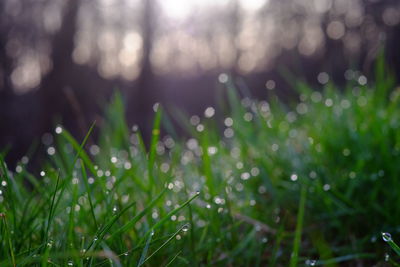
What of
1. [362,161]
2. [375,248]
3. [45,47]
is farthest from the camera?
[45,47]

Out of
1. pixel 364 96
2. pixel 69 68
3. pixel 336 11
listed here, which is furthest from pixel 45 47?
pixel 364 96

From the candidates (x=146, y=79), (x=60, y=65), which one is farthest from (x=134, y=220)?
(x=146, y=79)

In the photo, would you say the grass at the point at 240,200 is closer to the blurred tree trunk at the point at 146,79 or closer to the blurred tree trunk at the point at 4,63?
the blurred tree trunk at the point at 4,63

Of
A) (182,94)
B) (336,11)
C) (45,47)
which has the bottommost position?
(182,94)

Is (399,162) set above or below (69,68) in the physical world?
above

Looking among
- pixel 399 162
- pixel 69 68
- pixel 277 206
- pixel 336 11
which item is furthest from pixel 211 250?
pixel 336 11

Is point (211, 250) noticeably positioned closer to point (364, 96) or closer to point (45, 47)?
point (364, 96)

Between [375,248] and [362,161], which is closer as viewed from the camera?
[375,248]

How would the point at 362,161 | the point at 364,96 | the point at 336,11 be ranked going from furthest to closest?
the point at 336,11 → the point at 364,96 → the point at 362,161
